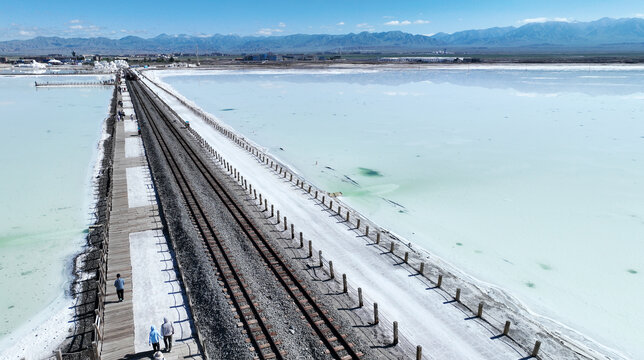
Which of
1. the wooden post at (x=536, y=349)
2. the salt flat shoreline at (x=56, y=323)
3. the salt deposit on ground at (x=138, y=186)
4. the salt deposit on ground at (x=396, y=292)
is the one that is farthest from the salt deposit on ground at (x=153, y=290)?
the wooden post at (x=536, y=349)

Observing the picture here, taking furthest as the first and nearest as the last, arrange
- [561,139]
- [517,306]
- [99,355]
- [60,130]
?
[60,130], [561,139], [517,306], [99,355]

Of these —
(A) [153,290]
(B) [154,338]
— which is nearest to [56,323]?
(A) [153,290]

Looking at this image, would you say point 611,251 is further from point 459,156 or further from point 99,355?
point 99,355

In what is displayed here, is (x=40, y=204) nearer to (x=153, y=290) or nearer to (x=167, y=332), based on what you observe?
(x=153, y=290)

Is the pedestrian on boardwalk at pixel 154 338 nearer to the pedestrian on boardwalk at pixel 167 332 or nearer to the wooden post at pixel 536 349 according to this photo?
the pedestrian on boardwalk at pixel 167 332

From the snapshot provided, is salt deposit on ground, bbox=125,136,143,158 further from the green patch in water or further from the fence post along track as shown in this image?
the green patch in water

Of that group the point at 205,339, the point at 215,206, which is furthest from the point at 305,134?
the point at 205,339
